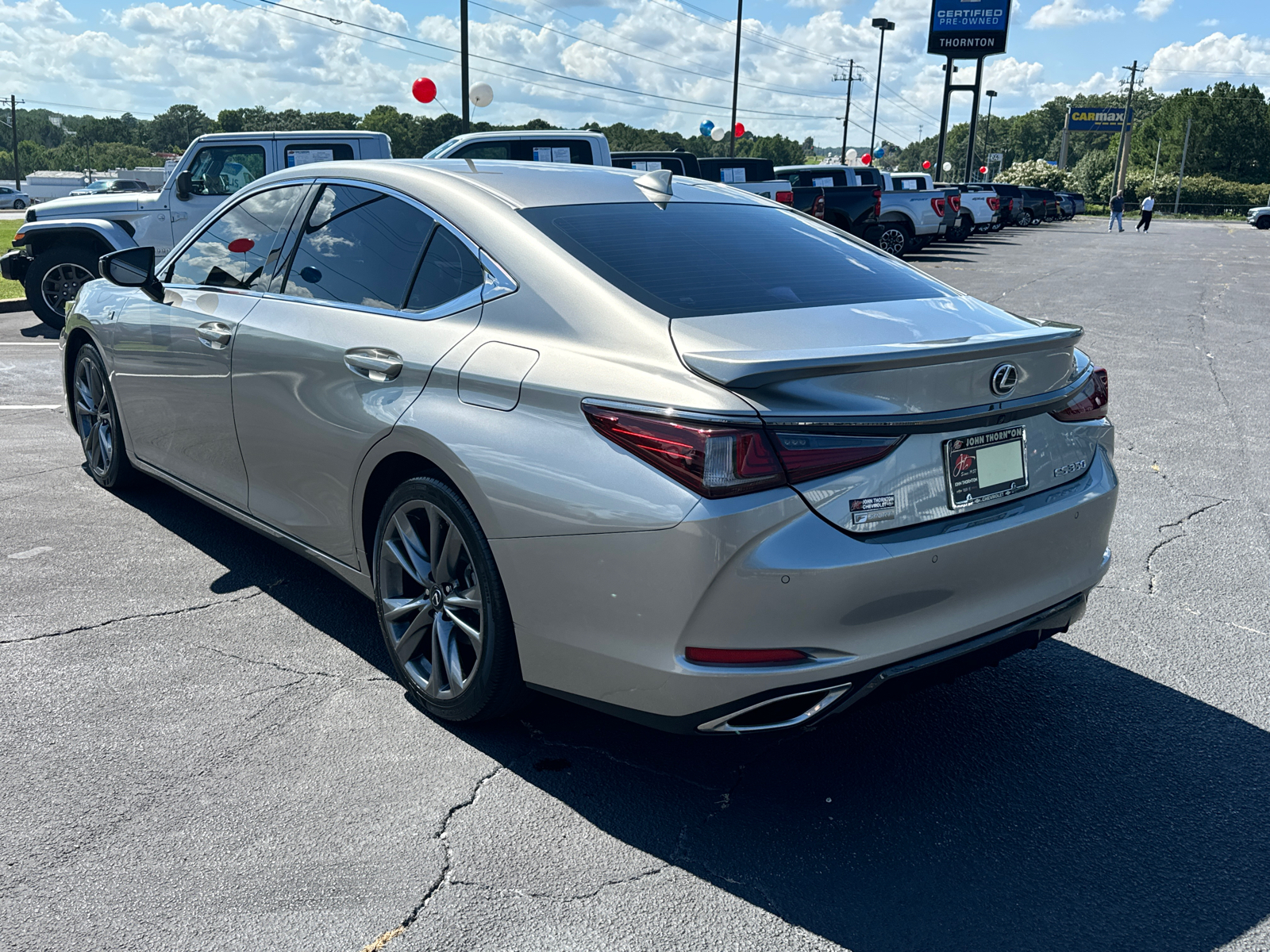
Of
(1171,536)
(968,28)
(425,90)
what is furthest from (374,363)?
(968,28)

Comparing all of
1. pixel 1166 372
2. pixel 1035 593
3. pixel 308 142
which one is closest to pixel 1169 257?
pixel 1166 372

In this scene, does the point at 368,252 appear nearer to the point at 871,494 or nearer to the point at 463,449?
the point at 463,449

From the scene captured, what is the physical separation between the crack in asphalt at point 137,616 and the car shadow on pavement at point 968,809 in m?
1.49

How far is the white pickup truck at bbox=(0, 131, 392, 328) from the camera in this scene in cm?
1120

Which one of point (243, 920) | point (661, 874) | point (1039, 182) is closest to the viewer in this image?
point (243, 920)

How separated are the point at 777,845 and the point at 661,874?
33cm

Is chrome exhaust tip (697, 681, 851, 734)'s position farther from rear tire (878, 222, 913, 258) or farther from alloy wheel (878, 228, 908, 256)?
alloy wheel (878, 228, 908, 256)

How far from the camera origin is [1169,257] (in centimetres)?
2972

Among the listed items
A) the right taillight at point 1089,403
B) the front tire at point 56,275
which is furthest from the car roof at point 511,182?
the front tire at point 56,275

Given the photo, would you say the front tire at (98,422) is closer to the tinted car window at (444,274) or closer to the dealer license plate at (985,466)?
the tinted car window at (444,274)

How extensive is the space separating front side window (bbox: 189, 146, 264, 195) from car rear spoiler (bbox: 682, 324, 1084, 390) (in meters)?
9.86

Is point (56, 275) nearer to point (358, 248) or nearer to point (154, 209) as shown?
point (154, 209)

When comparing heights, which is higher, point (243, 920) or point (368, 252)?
point (368, 252)

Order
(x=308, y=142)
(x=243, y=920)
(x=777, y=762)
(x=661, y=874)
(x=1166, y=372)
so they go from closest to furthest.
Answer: (x=243, y=920) < (x=661, y=874) < (x=777, y=762) < (x=1166, y=372) < (x=308, y=142)
